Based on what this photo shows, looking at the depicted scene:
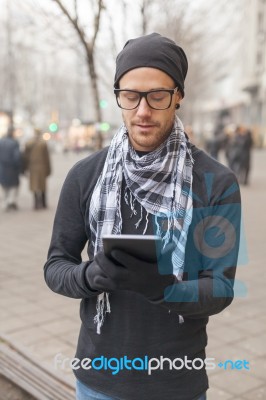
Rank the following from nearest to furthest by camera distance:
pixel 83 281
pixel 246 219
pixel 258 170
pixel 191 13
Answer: pixel 83 281 < pixel 246 219 < pixel 191 13 < pixel 258 170

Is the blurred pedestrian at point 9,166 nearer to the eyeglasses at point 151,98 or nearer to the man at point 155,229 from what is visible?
Result: the man at point 155,229

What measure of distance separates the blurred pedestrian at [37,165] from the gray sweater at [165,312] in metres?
10.4

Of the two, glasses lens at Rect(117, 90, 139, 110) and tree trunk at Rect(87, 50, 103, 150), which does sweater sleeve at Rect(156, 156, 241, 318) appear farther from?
tree trunk at Rect(87, 50, 103, 150)

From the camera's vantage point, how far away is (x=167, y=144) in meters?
1.72

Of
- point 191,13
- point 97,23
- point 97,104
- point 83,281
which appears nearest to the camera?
point 83,281

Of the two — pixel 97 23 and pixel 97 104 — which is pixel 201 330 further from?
pixel 97 104

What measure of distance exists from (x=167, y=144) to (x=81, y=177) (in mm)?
317

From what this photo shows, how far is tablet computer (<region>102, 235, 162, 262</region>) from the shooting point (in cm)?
136

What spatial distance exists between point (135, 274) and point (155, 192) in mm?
356

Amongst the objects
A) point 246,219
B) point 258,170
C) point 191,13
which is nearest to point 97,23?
point 246,219

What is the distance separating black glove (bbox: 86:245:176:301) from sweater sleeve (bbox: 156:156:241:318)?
0.18 metres

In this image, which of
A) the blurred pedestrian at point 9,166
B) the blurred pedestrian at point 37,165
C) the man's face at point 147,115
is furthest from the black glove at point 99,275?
the blurred pedestrian at point 9,166

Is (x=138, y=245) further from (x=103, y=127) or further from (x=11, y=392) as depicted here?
(x=103, y=127)

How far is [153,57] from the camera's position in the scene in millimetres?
1656
